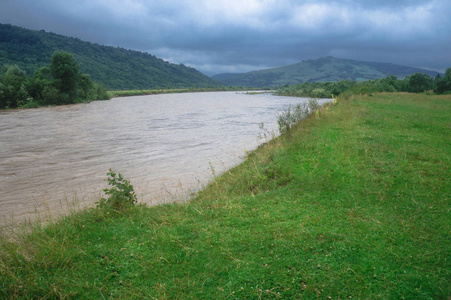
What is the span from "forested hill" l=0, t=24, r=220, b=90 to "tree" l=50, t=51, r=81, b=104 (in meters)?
35.4

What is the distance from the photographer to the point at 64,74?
185 feet

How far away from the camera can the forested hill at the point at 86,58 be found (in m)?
95.8

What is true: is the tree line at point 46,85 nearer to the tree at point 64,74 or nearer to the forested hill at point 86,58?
the tree at point 64,74

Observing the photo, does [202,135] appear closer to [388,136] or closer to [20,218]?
[388,136]

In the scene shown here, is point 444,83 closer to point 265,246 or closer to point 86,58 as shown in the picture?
point 265,246

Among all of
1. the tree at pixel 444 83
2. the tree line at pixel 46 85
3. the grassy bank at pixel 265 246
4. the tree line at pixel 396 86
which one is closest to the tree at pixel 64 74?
the tree line at pixel 46 85

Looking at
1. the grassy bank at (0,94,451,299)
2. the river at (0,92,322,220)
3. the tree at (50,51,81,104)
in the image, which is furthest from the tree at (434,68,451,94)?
the tree at (50,51,81,104)

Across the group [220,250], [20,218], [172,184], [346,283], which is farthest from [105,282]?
[172,184]

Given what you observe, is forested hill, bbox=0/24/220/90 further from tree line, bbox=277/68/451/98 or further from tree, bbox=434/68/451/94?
tree, bbox=434/68/451/94

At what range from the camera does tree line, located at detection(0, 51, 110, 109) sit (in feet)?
158

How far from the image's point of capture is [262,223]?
20.1ft

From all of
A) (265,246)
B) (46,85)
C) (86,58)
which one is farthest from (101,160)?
(86,58)

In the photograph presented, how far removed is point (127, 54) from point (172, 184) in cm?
20885

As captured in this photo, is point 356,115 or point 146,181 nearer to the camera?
point 146,181
